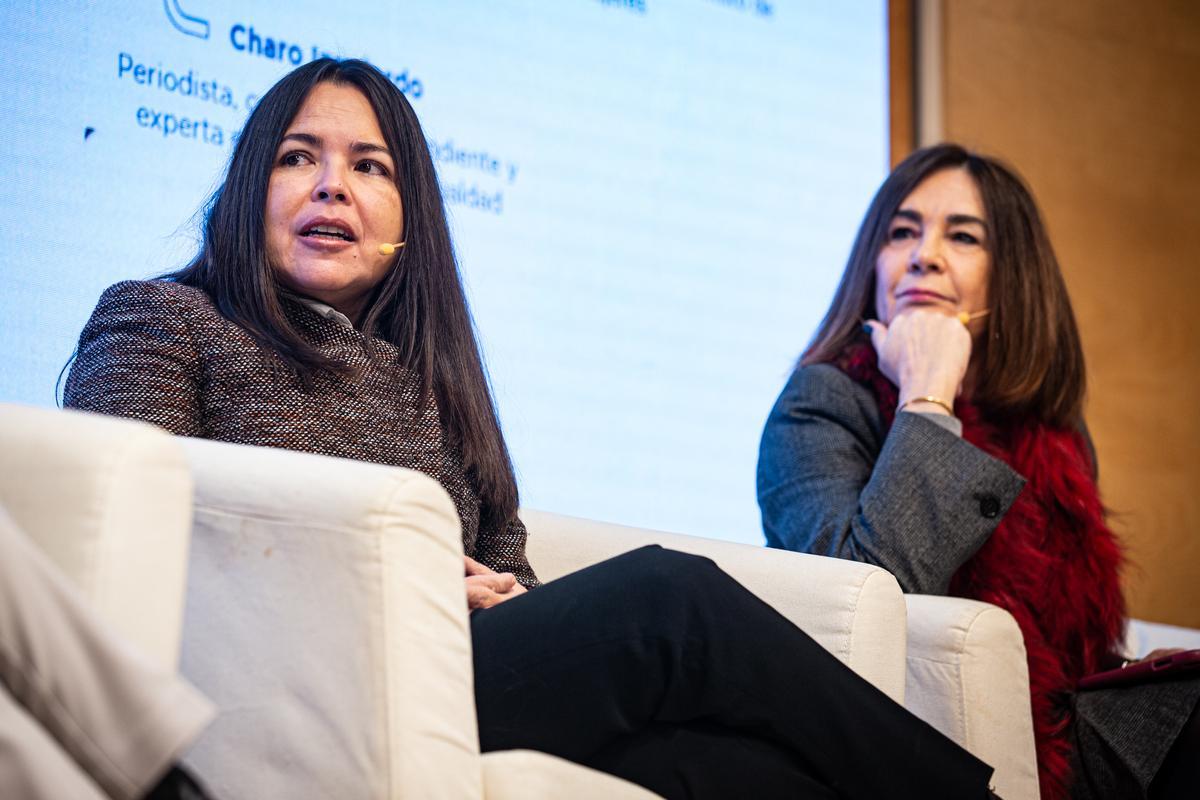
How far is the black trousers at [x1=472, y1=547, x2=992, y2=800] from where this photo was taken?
115 cm

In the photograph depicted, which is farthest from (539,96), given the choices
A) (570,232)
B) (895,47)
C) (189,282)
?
(895,47)

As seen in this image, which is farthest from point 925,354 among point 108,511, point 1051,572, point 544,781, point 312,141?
point 108,511

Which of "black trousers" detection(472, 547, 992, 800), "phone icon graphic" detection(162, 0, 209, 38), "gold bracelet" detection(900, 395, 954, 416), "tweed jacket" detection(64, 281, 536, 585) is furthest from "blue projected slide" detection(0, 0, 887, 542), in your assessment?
"black trousers" detection(472, 547, 992, 800)

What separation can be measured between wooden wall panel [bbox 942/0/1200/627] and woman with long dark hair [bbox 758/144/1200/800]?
3.27 feet

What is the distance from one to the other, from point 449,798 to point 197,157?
119cm

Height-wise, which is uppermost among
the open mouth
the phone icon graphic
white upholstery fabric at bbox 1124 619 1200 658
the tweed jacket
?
the phone icon graphic

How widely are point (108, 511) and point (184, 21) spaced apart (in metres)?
1.19

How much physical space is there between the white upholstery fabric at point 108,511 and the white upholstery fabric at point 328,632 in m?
0.11

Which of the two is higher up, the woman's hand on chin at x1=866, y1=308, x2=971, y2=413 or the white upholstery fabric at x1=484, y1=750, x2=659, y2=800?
the woman's hand on chin at x1=866, y1=308, x2=971, y2=413

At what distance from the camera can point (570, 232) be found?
89.9 inches

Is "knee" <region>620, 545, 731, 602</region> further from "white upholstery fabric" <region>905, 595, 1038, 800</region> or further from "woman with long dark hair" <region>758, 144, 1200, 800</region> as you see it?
"woman with long dark hair" <region>758, 144, 1200, 800</region>

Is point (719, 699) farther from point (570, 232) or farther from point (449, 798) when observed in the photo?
point (570, 232)

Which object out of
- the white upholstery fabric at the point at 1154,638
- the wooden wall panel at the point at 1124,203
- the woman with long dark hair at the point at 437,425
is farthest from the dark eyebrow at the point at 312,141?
the wooden wall panel at the point at 1124,203

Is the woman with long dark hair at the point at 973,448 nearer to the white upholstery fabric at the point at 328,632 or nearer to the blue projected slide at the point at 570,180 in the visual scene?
the blue projected slide at the point at 570,180
